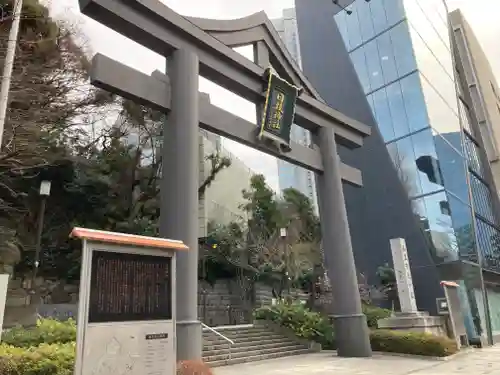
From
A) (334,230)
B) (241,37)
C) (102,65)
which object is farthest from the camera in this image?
(334,230)

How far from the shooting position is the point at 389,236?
72.0 ft

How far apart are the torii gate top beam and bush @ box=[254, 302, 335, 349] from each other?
697 centimetres

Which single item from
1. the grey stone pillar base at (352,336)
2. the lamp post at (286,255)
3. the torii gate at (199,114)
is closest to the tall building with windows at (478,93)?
the lamp post at (286,255)

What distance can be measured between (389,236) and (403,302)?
7639mm

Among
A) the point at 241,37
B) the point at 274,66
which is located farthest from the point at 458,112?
the point at 241,37

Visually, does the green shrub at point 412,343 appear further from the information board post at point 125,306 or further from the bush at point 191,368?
the information board post at point 125,306

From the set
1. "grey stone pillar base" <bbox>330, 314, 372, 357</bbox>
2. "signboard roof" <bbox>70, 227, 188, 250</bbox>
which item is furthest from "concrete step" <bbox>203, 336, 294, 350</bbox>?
"signboard roof" <bbox>70, 227, 188, 250</bbox>

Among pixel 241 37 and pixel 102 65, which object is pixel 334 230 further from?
pixel 102 65

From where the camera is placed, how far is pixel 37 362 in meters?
6.35

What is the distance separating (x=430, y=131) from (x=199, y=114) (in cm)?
1513

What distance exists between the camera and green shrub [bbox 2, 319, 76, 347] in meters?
8.76

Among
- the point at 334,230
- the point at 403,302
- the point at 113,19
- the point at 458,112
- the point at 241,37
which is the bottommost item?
the point at 403,302

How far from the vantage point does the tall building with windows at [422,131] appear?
1984 centimetres

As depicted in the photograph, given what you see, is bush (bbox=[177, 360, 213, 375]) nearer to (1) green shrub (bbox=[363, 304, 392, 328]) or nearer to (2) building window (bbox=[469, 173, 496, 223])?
(1) green shrub (bbox=[363, 304, 392, 328])
